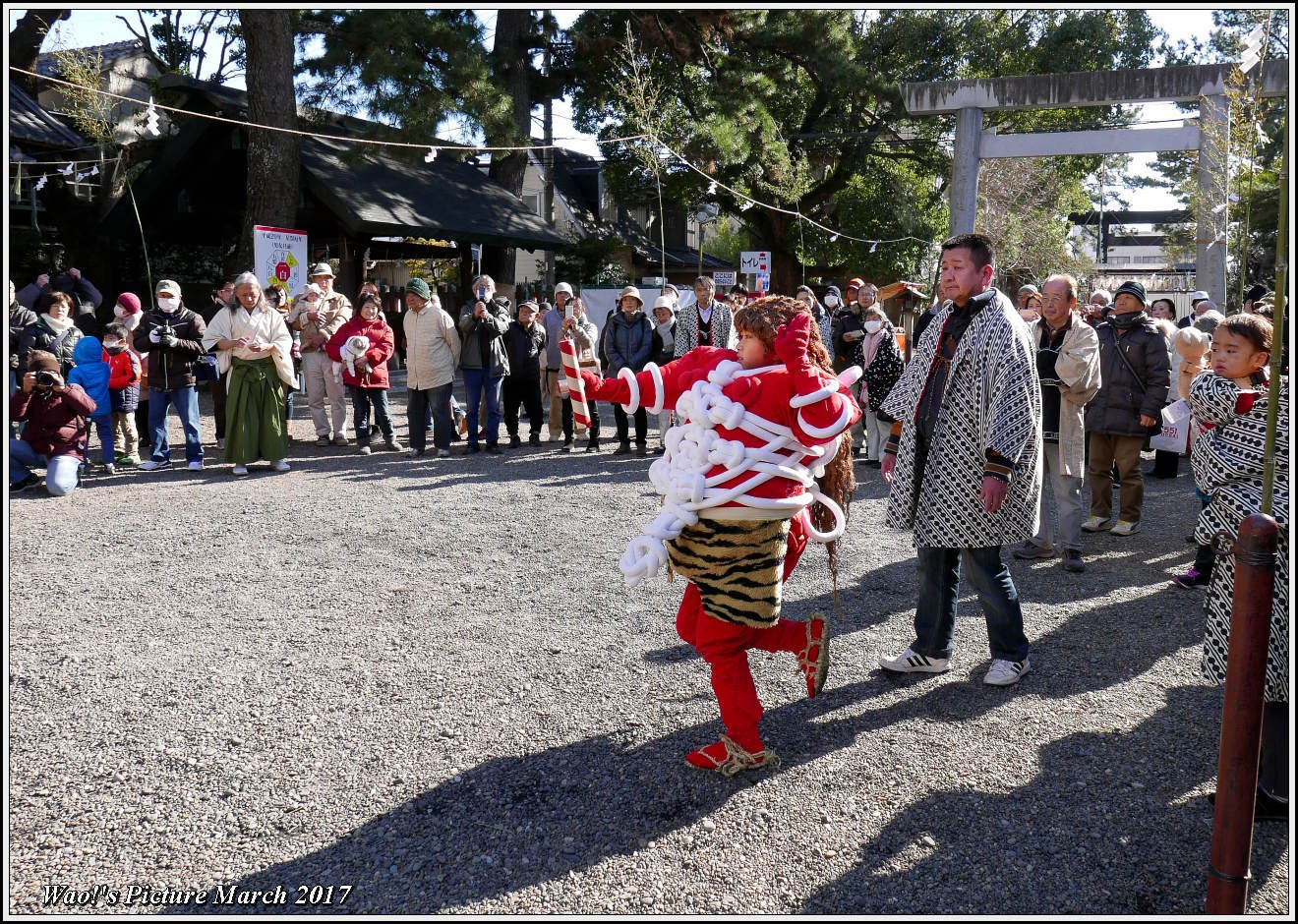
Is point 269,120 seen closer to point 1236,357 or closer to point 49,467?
point 49,467

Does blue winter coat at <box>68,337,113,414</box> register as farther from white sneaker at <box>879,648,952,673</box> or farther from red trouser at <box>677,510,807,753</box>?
white sneaker at <box>879,648,952,673</box>

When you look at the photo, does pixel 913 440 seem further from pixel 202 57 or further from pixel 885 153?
pixel 202 57

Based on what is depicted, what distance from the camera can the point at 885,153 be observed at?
26.9 meters

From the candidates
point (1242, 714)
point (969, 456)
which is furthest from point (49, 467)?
point (1242, 714)

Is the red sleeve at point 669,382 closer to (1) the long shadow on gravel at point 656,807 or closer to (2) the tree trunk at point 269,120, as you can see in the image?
(1) the long shadow on gravel at point 656,807

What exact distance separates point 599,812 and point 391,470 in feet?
22.1

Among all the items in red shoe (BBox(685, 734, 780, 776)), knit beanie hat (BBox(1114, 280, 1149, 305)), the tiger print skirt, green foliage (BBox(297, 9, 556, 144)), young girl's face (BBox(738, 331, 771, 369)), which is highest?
green foliage (BBox(297, 9, 556, 144))

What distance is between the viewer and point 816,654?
3498 millimetres

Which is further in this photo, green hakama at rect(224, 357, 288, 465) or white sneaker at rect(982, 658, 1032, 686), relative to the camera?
green hakama at rect(224, 357, 288, 465)

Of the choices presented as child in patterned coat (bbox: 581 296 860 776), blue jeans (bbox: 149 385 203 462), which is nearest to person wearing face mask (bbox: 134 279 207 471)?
blue jeans (bbox: 149 385 203 462)

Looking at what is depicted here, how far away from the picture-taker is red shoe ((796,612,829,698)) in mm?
3492

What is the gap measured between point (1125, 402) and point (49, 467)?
8.52 metres

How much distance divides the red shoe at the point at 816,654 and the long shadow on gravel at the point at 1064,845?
54 cm

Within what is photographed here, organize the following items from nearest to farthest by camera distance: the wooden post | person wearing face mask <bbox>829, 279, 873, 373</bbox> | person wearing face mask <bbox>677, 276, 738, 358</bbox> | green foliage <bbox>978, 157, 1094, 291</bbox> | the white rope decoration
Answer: the wooden post, the white rope decoration, person wearing face mask <bbox>677, 276, 738, 358</bbox>, person wearing face mask <bbox>829, 279, 873, 373</bbox>, green foliage <bbox>978, 157, 1094, 291</bbox>
